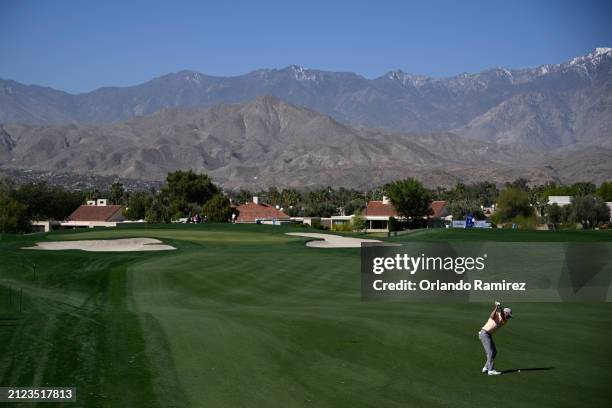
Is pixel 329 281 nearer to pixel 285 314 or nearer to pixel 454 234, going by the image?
pixel 285 314

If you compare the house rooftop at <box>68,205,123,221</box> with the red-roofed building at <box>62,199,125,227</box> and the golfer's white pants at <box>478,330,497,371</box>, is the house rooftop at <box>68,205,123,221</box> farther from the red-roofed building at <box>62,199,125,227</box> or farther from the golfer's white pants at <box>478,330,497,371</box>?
the golfer's white pants at <box>478,330,497,371</box>

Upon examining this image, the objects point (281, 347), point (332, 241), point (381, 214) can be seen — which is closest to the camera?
point (281, 347)

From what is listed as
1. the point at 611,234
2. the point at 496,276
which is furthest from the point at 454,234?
the point at 496,276

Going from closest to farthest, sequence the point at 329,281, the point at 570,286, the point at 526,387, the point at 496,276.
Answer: the point at 526,387 < the point at 496,276 < the point at 570,286 < the point at 329,281

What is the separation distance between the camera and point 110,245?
182ft

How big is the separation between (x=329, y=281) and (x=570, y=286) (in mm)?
10051

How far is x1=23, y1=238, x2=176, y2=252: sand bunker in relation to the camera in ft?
175

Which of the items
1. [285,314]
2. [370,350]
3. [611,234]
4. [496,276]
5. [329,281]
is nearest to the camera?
[370,350]

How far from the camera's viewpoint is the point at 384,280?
2380cm

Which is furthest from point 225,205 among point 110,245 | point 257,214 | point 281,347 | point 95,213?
point 281,347

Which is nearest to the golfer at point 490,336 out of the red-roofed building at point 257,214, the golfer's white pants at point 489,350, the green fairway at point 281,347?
the golfer's white pants at point 489,350

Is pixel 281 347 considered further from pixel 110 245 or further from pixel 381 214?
pixel 381 214

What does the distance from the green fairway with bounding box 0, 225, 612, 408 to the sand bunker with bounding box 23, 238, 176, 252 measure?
20.8 m

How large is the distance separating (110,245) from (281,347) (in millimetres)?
39221
